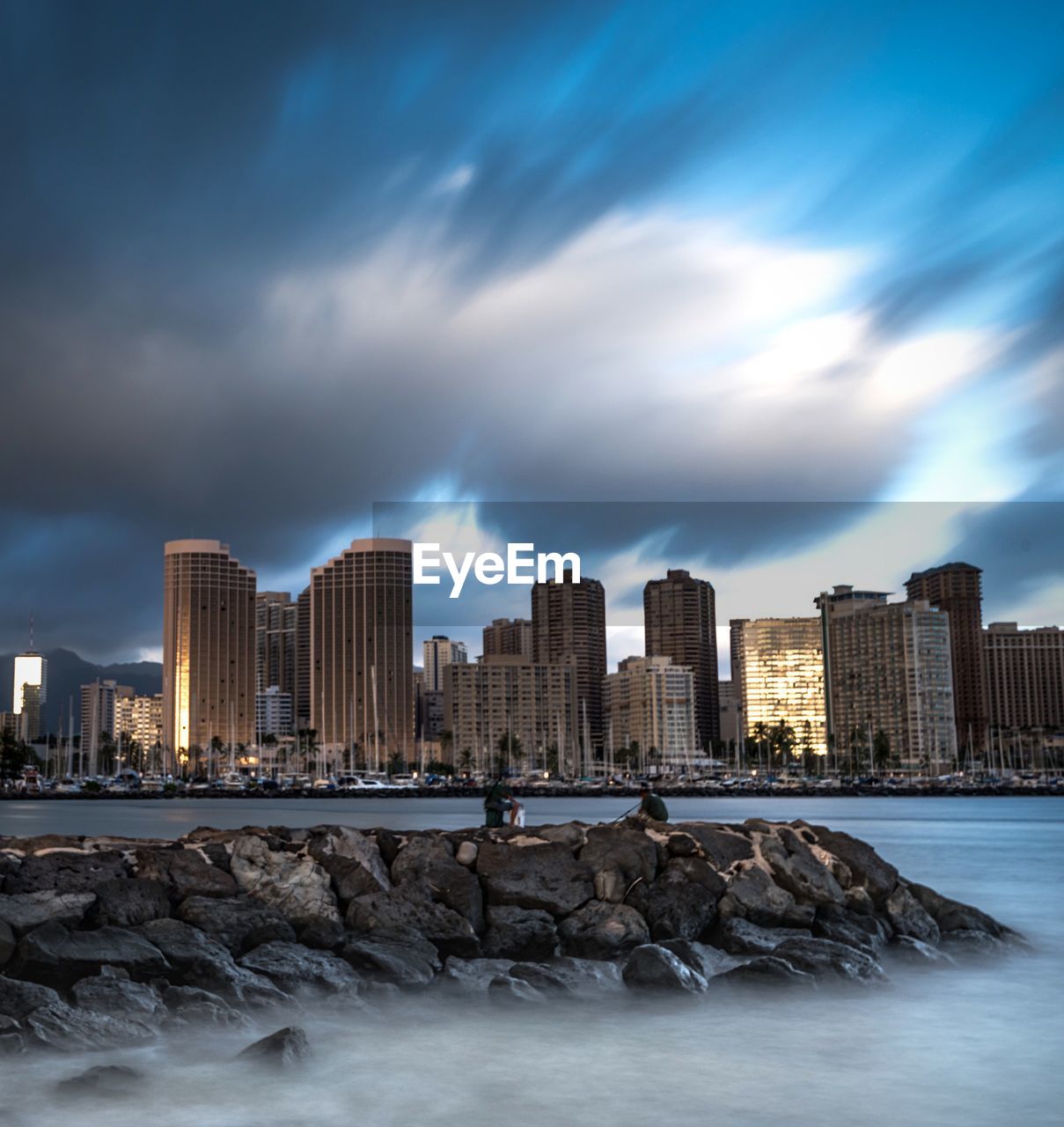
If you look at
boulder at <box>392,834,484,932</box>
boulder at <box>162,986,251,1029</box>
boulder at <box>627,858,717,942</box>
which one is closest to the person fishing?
boulder at <box>392,834,484,932</box>

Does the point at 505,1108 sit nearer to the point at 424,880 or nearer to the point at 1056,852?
the point at 424,880

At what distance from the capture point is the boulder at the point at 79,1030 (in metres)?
10.7

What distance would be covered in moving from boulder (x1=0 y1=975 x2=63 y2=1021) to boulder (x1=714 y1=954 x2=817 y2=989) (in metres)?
6.85

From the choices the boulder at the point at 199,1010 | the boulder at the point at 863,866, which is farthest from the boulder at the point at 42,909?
the boulder at the point at 863,866

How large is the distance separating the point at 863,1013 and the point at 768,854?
471cm

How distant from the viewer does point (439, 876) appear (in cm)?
1627

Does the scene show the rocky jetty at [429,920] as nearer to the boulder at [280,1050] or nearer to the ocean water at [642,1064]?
the boulder at [280,1050]

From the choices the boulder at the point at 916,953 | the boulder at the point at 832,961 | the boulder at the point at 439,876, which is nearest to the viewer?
the boulder at the point at 832,961

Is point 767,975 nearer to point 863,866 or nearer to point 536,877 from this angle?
point 536,877

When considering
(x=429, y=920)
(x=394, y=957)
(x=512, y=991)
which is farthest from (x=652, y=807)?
(x=512, y=991)

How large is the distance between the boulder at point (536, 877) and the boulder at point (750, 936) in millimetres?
1761

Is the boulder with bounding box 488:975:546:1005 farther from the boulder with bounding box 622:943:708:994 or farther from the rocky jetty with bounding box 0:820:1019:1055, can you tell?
the boulder with bounding box 622:943:708:994

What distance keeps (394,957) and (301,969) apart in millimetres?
1151

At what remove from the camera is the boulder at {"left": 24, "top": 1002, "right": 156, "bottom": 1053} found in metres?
10.7
